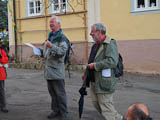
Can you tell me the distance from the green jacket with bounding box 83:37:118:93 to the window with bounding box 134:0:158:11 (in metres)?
8.41

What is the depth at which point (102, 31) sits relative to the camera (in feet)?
14.0

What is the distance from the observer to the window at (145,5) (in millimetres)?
12008

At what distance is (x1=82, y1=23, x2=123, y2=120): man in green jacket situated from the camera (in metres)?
4.19

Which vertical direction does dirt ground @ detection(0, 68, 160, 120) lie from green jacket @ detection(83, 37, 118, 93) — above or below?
below

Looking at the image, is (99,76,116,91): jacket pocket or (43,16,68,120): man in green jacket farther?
(43,16,68,120): man in green jacket

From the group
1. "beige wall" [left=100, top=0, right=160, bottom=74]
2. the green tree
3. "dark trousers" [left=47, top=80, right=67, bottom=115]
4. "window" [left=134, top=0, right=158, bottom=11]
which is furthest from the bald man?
the green tree

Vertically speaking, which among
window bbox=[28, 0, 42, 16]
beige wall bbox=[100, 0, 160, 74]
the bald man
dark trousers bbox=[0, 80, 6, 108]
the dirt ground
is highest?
window bbox=[28, 0, 42, 16]

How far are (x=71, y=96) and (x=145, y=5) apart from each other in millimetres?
6787

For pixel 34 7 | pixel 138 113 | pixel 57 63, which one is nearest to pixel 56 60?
pixel 57 63

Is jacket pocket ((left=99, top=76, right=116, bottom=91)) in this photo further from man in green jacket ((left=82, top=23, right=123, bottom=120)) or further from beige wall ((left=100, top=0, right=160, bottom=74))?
beige wall ((left=100, top=0, right=160, bottom=74))

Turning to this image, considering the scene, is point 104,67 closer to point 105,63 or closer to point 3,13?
point 105,63

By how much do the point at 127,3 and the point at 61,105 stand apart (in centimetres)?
850

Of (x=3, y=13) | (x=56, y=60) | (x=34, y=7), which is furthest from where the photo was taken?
(x=3, y=13)

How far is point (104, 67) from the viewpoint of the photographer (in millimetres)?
4172
